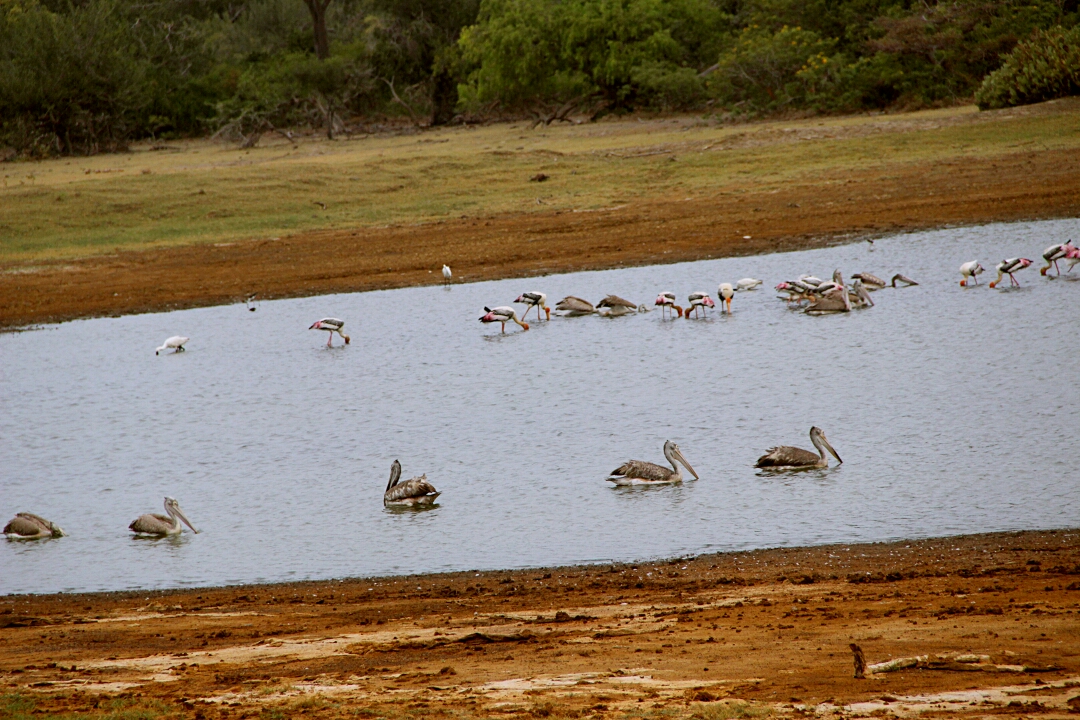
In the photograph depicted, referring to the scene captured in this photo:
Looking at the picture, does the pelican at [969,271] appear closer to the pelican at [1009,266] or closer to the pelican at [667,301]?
the pelican at [1009,266]

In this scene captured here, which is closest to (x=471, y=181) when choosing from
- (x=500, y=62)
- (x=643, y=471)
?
(x=500, y=62)

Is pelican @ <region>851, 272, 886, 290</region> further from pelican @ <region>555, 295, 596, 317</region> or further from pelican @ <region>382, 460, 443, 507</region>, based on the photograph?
pelican @ <region>382, 460, 443, 507</region>

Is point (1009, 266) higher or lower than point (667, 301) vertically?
higher

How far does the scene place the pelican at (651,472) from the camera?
934cm

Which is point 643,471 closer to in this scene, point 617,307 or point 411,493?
point 411,493

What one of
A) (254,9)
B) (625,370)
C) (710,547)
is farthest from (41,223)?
(254,9)

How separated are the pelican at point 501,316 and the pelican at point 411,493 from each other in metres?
6.45

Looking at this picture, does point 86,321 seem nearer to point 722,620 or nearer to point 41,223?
point 41,223

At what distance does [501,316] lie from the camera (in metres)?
16.0

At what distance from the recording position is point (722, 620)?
611 cm

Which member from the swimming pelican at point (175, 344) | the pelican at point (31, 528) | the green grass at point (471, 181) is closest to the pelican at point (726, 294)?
the swimming pelican at point (175, 344)

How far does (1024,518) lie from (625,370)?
623cm

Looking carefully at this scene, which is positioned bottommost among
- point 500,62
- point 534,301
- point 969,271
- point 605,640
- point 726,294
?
point 605,640

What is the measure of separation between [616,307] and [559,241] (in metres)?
5.25
